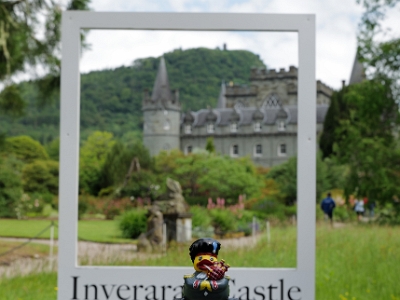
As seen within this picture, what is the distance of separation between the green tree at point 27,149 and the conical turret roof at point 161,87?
22.7 feet

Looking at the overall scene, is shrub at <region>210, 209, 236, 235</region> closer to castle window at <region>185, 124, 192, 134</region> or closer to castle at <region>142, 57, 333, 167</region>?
castle at <region>142, 57, 333, 167</region>

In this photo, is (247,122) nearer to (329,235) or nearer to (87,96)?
(87,96)

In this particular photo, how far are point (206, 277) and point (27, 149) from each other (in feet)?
31.9

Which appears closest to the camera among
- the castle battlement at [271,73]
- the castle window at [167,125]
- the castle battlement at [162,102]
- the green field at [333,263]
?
the castle battlement at [271,73]

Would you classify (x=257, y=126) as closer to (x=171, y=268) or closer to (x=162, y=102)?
(x=162, y=102)

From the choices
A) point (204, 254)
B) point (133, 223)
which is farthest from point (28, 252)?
point (204, 254)

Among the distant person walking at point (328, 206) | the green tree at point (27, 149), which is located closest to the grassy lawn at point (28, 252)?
the green tree at point (27, 149)

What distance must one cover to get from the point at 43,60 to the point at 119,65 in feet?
15.4

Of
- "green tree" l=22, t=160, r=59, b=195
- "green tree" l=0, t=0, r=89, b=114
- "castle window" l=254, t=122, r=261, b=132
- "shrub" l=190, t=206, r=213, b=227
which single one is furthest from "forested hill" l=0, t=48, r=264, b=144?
"green tree" l=22, t=160, r=59, b=195

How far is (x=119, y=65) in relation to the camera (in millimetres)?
4117

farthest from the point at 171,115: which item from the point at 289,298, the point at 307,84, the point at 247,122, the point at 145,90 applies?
the point at 289,298

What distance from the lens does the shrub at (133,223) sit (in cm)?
518

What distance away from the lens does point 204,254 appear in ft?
6.67

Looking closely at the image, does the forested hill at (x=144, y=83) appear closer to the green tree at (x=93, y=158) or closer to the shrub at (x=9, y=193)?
the green tree at (x=93, y=158)
